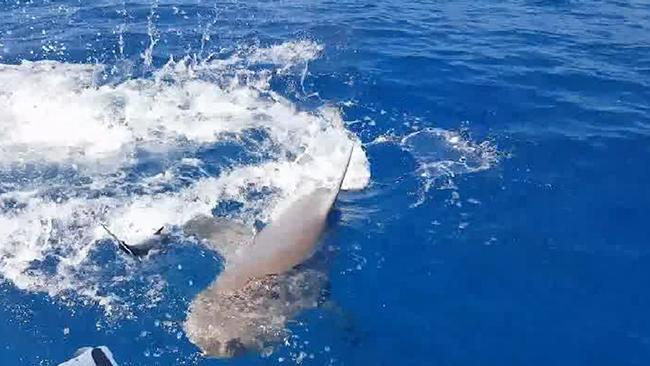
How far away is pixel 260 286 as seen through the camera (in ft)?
35.1

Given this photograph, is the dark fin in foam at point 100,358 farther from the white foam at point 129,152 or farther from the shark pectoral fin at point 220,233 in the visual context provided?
the shark pectoral fin at point 220,233

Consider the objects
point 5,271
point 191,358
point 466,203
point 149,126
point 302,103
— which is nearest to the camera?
point 191,358

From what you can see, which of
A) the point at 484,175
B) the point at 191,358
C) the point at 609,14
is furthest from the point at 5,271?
the point at 609,14

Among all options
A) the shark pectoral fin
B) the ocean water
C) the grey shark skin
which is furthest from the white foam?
the grey shark skin

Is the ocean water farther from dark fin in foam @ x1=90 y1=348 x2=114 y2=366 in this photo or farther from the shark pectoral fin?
dark fin in foam @ x1=90 y1=348 x2=114 y2=366

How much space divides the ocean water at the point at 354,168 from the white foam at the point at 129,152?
5 centimetres

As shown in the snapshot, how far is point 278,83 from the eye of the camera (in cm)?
1788

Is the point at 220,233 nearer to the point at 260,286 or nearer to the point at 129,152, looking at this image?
the point at 260,286

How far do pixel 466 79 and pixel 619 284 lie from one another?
765cm

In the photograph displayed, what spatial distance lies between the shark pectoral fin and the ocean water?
0.77ft

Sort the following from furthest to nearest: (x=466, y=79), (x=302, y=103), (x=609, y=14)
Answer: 1. (x=609, y=14)
2. (x=466, y=79)
3. (x=302, y=103)

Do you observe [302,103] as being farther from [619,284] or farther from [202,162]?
[619,284]

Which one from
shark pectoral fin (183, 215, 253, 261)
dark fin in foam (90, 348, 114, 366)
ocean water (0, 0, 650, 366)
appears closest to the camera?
dark fin in foam (90, 348, 114, 366)

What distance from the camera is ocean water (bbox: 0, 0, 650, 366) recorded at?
10602 millimetres
